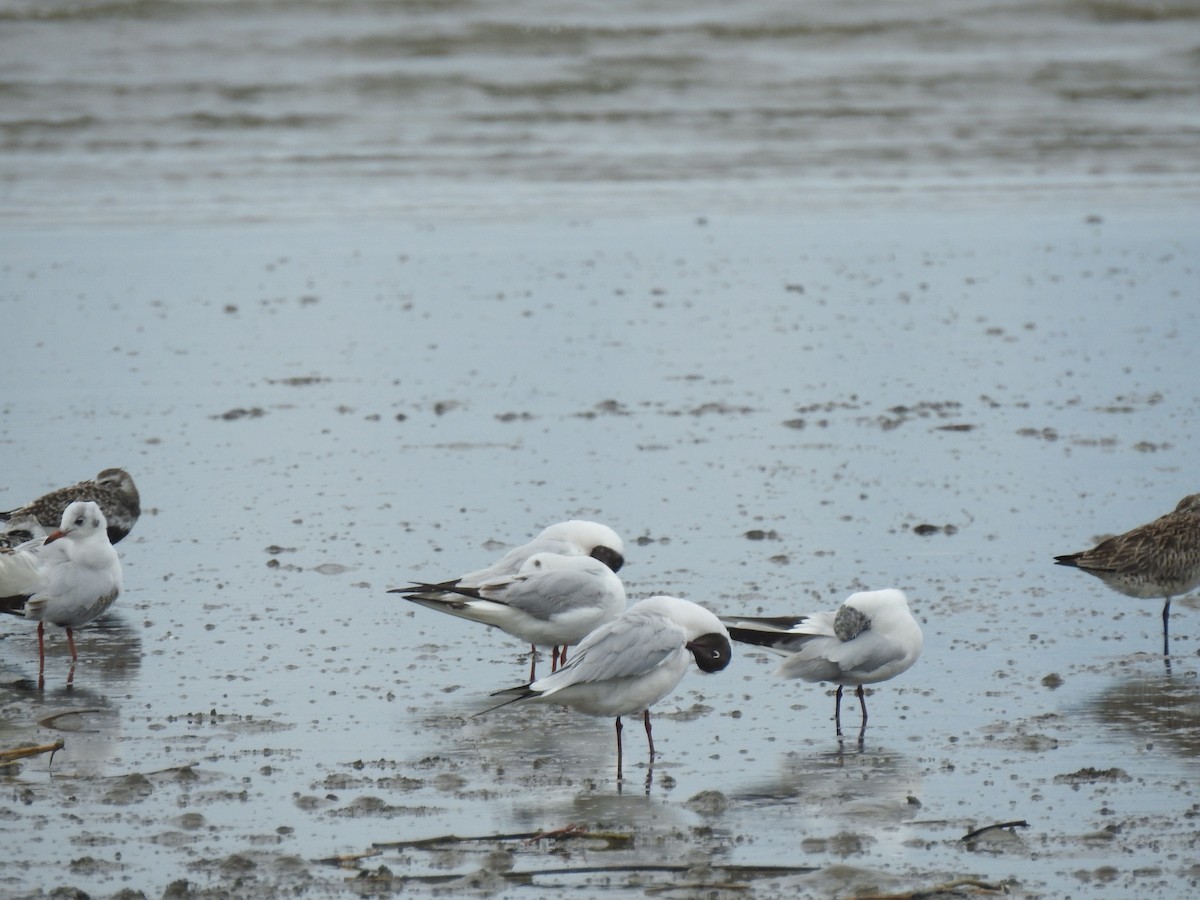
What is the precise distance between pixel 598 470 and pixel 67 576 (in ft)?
14.6

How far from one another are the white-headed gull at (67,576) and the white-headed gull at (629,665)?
240 centimetres

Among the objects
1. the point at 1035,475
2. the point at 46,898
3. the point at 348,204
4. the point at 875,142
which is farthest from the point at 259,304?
the point at 875,142

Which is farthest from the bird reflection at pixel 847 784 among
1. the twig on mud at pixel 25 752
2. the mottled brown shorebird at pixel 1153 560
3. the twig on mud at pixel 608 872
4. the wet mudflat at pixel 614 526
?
the twig on mud at pixel 25 752

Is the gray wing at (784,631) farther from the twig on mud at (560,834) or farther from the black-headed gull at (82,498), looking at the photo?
the black-headed gull at (82,498)

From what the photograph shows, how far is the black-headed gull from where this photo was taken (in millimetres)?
10023

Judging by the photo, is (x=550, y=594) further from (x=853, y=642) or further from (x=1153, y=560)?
(x=1153, y=560)

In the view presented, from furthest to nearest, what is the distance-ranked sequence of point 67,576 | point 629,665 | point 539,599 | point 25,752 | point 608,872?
1. point 67,576
2. point 539,599
3. point 629,665
4. point 25,752
5. point 608,872

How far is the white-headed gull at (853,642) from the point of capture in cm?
755

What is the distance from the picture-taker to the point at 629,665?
23.4 feet

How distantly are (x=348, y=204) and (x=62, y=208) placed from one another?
152 inches

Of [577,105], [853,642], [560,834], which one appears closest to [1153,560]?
[853,642]

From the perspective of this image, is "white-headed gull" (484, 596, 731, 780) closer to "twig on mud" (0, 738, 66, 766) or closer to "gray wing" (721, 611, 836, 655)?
"gray wing" (721, 611, 836, 655)

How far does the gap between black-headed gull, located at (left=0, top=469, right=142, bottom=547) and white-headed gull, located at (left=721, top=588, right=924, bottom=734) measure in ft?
14.0

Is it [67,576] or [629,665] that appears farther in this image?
[67,576]
